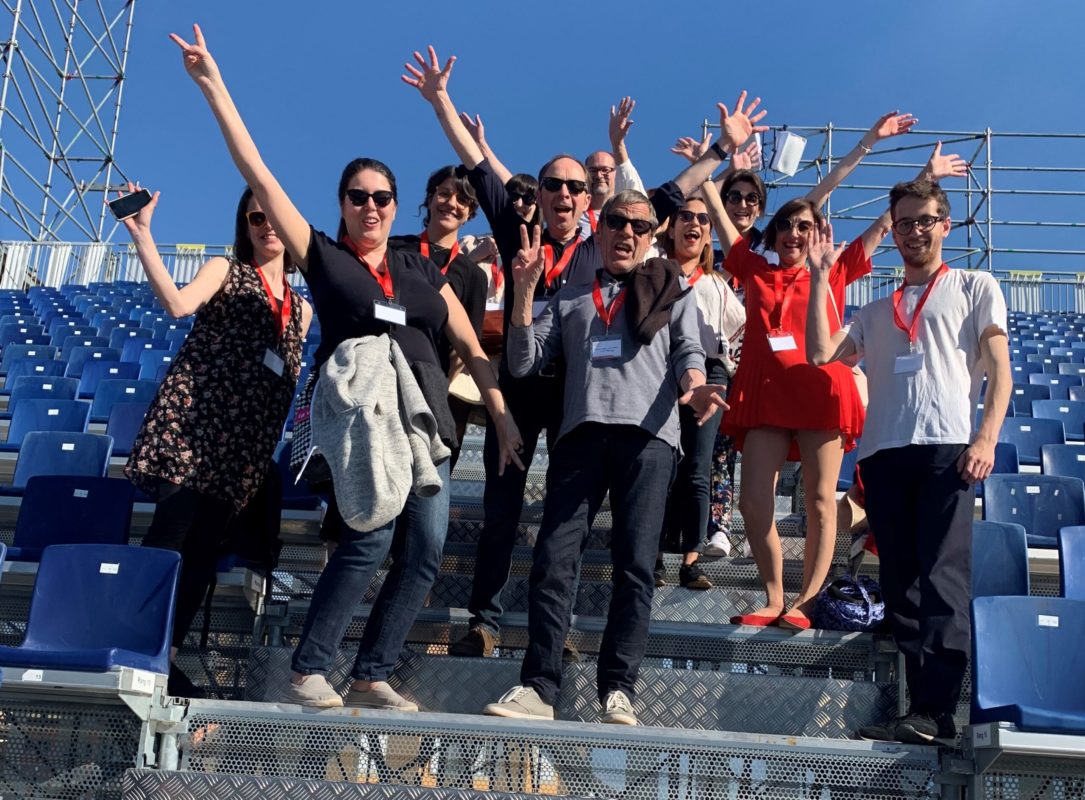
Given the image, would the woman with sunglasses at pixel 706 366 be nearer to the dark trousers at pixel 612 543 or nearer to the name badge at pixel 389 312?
the dark trousers at pixel 612 543

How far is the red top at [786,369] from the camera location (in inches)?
152

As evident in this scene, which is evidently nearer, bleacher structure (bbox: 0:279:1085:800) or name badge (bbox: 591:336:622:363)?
bleacher structure (bbox: 0:279:1085:800)

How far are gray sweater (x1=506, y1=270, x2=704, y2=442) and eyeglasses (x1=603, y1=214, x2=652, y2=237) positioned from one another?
15cm

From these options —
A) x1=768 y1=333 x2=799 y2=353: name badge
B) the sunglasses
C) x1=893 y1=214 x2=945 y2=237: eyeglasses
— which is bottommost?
x1=768 y1=333 x2=799 y2=353: name badge

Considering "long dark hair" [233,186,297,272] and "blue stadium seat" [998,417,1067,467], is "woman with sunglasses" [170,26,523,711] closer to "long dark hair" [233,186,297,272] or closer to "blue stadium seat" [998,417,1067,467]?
"long dark hair" [233,186,297,272]

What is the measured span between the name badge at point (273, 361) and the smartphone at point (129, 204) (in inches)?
22.6

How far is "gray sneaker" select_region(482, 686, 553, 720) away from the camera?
289 centimetres

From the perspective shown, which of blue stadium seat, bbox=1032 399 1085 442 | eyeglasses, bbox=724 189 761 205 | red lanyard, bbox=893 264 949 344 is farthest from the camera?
blue stadium seat, bbox=1032 399 1085 442

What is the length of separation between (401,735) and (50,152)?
17.4 m

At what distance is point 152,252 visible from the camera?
11.3 ft

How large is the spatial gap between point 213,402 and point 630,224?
1378 mm

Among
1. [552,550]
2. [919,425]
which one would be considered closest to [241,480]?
[552,550]

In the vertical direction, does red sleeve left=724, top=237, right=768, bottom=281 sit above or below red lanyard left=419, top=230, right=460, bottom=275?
above

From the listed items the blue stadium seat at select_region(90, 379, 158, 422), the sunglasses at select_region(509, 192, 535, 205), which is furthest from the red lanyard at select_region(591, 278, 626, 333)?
the blue stadium seat at select_region(90, 379, 158, 422)
